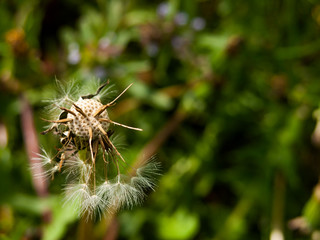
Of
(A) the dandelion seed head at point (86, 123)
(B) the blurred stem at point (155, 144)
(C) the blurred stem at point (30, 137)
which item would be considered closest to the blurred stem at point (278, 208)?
(B) the blurred stem at point (155, 144)

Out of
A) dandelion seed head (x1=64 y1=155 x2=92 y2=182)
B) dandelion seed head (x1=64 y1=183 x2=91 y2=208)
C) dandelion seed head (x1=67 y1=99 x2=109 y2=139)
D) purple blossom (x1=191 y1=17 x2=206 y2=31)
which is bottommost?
dandelion seed head (x1=64 y1=183 x2=91 y2=208)

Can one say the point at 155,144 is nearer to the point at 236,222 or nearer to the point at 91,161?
the point at 236,222

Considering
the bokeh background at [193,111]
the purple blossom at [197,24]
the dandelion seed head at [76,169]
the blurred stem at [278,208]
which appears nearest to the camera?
the dandelion seed head at [76,169]

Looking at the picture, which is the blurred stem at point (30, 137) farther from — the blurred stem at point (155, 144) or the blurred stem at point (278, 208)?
the blurred stem at point (278, 208)

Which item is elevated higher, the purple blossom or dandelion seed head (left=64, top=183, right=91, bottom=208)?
the purple blossom

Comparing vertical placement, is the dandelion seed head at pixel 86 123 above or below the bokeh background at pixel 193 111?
below

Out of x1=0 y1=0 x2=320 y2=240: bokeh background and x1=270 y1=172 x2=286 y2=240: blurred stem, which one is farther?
x1=0 y1=0 x2=320 y2=240: bokeh background

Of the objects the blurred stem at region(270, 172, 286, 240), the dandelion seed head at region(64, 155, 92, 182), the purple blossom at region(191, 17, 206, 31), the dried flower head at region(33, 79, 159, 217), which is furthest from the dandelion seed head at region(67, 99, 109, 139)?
the purple blossom at region(191, 17, 206, 31)

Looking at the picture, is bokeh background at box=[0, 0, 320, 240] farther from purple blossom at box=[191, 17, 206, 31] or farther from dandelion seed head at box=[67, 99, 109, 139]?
dandelion seed head at box=[67, 99, 109, 139]
